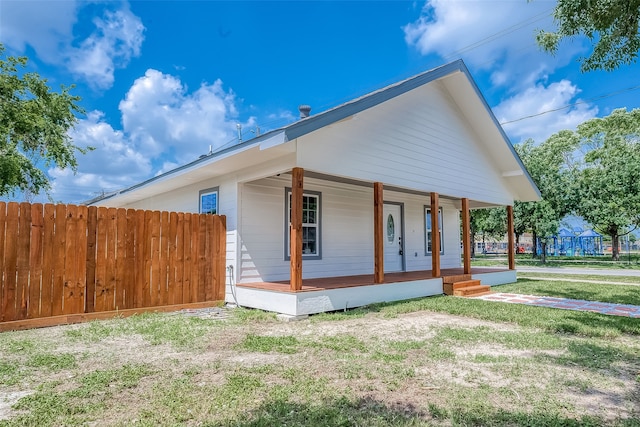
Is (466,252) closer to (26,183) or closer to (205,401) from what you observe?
(205,401)

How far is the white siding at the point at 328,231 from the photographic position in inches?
313

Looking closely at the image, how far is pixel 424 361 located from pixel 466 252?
7492 millimetres

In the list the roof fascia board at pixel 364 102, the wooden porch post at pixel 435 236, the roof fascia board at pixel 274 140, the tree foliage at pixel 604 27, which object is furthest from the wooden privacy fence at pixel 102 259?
the tree foliage at pixel 604 27

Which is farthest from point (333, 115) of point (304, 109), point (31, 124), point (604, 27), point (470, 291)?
point (31, 124)

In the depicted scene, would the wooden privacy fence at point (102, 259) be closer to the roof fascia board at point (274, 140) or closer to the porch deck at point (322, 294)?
the porch deck at point (322, 294)

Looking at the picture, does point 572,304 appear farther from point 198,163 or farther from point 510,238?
point 198,163

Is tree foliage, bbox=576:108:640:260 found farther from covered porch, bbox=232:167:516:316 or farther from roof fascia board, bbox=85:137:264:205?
roof fascia board, bbox=85:137:264:205

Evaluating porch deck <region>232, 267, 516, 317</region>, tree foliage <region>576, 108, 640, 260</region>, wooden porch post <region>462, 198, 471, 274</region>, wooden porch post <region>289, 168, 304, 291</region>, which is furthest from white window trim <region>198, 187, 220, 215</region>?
tree foliage <region>576, 108, 640, 260</region>

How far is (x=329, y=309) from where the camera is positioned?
273 inches

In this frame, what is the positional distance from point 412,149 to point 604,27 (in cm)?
418

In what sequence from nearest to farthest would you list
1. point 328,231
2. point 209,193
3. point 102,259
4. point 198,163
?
1. point 102,259
2. point 198,163
3. point 209,193
4. point 328,231

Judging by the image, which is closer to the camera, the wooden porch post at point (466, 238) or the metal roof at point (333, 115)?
the metal roof at point (333, 115)

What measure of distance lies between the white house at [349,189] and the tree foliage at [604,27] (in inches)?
116

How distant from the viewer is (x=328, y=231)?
9.45m
